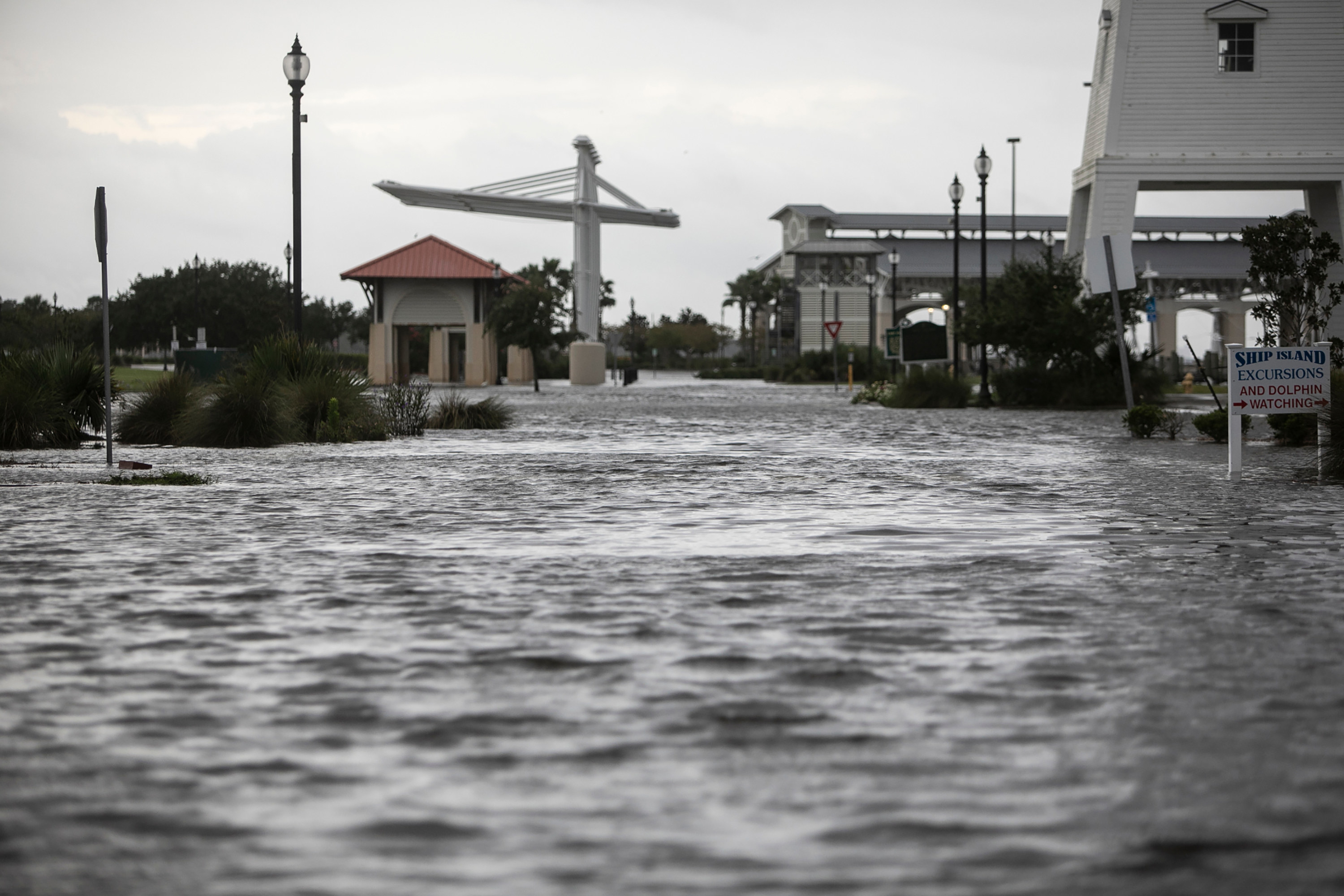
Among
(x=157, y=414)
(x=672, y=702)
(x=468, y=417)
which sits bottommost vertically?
(x=672, y=702)

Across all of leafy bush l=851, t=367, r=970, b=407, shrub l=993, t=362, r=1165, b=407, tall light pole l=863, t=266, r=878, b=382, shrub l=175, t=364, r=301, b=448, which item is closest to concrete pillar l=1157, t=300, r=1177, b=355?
tall light pole l=863, t=266, r=878, b=382

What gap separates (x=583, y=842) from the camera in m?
3.66

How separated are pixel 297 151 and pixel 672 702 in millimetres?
22014

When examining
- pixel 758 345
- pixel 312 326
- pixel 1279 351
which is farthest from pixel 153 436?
pixel 758 345

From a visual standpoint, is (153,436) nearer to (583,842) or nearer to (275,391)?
(275,391)

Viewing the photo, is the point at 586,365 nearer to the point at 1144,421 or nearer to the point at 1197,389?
the point at 1197,389

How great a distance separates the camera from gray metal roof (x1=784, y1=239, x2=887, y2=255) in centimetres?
10631

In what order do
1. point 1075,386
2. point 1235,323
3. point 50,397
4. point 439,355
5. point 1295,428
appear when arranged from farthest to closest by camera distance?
point 1235,323 → point 439,355 → point 1075,386 → point 50,397 → point 1295,428

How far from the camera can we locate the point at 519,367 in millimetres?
83500

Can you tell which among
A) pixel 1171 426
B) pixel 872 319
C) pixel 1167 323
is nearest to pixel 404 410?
pixel 1171 426

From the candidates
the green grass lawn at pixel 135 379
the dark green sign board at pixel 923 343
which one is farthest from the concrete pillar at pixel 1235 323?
the green grass lawn at pixel 135 379

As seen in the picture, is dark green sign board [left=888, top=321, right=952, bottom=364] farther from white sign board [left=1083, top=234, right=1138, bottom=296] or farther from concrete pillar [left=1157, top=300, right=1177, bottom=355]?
concrete pillar [left=1157, top=300, right=1177, bottom=355]

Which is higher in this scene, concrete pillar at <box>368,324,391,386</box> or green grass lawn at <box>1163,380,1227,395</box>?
concrete pillar at <box>368,324,391,386</box>

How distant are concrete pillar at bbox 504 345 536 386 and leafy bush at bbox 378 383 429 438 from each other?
55792mm
